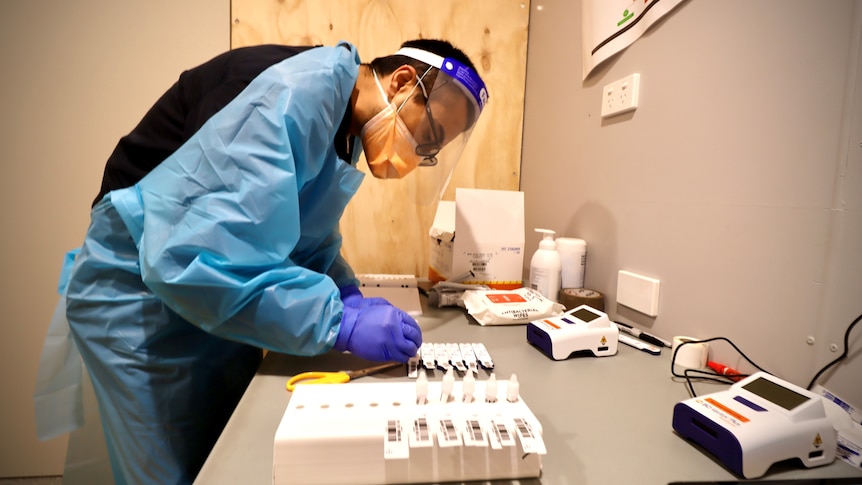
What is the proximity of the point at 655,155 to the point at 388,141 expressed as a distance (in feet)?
1.97

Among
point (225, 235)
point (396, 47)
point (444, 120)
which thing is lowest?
point (225, 235)

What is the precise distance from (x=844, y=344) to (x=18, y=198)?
6.95 feet

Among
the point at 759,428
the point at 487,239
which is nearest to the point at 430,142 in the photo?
the point at 487,239

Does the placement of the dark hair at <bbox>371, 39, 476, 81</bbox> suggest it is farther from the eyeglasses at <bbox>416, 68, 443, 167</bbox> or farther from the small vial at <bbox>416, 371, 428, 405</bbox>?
the small vial at <bbox>416, 371, 428, 405</bbox>

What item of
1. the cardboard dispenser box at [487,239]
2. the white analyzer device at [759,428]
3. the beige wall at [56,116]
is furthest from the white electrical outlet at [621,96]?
the beige wall at [56,116]

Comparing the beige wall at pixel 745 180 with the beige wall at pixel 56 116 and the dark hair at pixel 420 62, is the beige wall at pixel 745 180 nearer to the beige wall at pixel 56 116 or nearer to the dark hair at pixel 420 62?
the dark hair at pixel 420 62

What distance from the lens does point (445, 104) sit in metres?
0.87

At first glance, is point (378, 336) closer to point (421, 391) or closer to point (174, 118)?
point (421, 391)

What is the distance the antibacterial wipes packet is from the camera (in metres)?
0.93

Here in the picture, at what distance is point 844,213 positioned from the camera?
563 millimetres

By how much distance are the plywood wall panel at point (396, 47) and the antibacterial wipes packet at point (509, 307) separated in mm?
559

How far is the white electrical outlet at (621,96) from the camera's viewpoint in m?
0.94

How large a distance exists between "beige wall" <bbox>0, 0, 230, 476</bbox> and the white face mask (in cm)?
89

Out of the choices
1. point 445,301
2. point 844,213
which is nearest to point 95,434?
point 445,301
